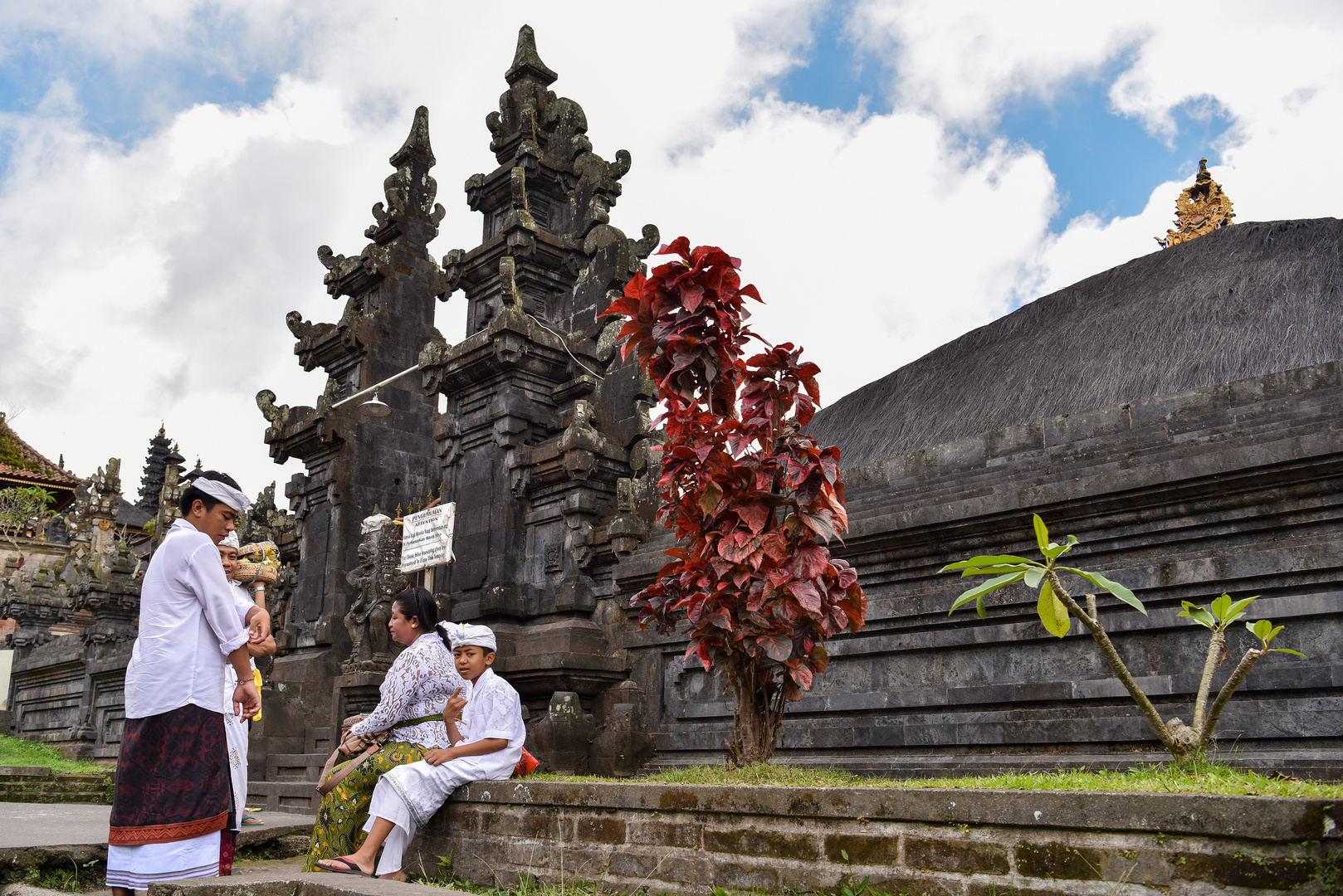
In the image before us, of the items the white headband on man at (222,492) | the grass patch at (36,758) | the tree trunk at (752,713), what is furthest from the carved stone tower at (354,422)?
the tree trunk at (752,713)

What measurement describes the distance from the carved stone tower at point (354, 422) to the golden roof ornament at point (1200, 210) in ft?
37.6

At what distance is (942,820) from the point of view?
11.0ft

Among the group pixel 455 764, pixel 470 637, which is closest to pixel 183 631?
pixel 455 764

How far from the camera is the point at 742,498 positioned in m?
5.02

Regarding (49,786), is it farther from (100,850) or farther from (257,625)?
(257,625)

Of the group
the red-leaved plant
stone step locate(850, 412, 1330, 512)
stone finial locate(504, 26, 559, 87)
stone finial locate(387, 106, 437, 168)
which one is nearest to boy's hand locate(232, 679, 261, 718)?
the red-leaved plant

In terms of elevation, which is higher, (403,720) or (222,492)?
(222,492)

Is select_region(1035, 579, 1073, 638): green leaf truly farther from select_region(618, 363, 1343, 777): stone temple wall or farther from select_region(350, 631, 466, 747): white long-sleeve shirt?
select_region(350, 631, 466, 747): white long-sleeve shirt

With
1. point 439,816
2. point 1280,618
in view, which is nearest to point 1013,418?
point 1280,618

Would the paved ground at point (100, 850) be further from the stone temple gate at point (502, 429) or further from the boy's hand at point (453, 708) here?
the stone temple gate at point (502, 429)

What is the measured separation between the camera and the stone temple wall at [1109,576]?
19.5 ft

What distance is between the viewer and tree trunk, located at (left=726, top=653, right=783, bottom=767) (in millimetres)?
5047

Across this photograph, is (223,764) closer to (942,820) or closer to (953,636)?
(942,820)

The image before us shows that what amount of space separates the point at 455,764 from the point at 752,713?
1.64 meters
